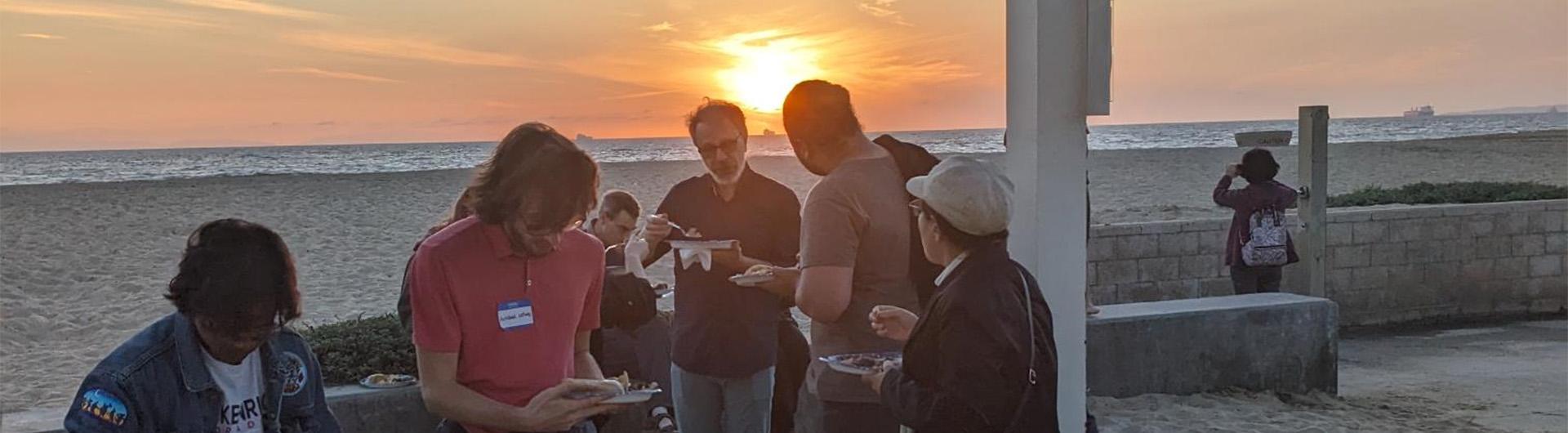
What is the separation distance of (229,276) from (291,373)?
30 centimetres

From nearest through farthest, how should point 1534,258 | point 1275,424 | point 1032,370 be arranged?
point 1032,370 → point 1275,424 → point 1534,258

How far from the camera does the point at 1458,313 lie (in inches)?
371

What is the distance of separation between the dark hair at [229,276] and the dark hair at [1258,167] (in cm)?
664

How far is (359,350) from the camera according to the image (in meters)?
4.11

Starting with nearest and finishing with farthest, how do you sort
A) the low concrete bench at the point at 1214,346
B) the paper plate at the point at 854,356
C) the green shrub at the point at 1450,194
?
the paper plate at the point at 854,356 → the low concrete bench at the point at 1214,346 → the green shrub at the point at 1450,194

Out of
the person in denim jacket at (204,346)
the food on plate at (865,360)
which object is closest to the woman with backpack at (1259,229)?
the food on plate at (865,360)

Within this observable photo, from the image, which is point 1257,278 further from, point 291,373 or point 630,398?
point 291,373

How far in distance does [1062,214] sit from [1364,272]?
22.6 ft

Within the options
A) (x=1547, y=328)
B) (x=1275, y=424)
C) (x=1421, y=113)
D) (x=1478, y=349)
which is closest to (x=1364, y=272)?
(x=1478, y=349)

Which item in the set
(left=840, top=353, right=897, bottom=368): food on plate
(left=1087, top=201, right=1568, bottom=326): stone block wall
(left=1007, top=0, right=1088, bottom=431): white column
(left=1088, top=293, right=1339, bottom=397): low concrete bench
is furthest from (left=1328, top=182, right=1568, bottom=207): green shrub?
(left=840, top=353, right=897, bottom=368): food on plate

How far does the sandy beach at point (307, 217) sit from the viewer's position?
10.1 meters

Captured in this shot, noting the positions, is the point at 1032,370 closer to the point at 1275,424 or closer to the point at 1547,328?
the point at 1275,424

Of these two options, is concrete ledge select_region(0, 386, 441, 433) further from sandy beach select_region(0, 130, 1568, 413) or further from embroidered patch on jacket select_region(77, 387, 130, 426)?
sandy beach select_region(0, 130, 1568, 413)

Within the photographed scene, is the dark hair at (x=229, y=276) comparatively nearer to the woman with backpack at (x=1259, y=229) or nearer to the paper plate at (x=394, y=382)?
the paper plate at (x=394, y=382)
